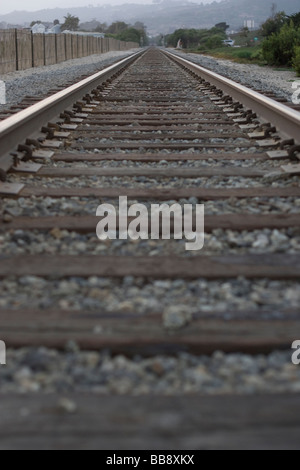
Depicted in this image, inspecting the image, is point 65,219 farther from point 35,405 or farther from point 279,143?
point 279,143

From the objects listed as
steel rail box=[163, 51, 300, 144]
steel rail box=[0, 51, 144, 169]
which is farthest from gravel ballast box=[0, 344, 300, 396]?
steel rail box=[163, 51, 300, 144]

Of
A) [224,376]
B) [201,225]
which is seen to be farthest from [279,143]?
[224,376]

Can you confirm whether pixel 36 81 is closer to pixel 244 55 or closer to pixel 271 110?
pixel 271 110

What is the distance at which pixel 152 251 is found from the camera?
2568 mm

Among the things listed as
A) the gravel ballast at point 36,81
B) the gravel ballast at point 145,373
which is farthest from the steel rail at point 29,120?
the gravel ballast at point 145,373

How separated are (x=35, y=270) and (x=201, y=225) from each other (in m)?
0.90

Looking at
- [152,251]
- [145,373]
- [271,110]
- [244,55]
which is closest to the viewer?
[145,373]

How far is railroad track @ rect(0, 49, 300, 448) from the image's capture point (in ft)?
5.78

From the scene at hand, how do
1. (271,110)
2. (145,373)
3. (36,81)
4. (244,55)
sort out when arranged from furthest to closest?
(244,55) → (36,81) → (271,110) → (145,373)

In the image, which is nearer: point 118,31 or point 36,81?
point 36,81

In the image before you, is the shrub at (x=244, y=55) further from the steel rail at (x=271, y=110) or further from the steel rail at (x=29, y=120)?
the steel rail at (x=29, y=120)

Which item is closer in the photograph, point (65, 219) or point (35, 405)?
point (35, 405)

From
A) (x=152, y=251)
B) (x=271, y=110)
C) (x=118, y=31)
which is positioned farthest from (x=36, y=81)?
(x=118, y=31)

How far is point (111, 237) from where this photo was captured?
8.92 feet
